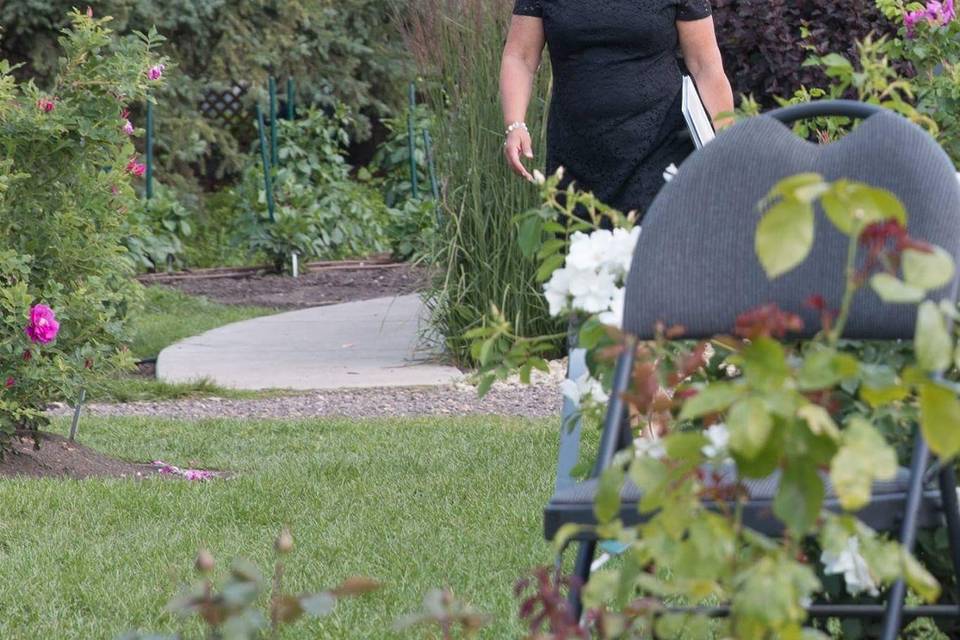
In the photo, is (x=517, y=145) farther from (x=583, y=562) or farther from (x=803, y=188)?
(x=803, y=188)

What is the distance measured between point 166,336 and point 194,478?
13.8ft

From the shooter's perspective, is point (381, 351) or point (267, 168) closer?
point (381, 351)

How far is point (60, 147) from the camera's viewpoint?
182 inches

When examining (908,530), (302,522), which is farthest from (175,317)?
(908,530)

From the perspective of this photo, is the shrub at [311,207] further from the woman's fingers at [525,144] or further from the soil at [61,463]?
the woman's fingers at [525,144]

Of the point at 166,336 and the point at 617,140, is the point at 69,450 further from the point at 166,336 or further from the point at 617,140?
the point at 166,336

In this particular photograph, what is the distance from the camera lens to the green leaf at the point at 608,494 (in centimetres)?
139

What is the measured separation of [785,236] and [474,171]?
5751 millimetres

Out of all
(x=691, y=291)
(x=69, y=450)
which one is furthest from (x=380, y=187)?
(x=691, y=291)

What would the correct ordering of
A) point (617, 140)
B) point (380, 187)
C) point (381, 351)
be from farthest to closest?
point (380, 187), point (381, 351), point (617, 140)

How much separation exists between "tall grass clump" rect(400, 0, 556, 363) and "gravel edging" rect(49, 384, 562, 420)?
52 cm

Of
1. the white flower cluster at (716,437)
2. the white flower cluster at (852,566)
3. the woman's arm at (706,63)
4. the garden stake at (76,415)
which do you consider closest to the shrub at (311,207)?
the garden stake at (76,415)

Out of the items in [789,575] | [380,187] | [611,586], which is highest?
[789,575]

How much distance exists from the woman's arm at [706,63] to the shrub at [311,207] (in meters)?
8.24
